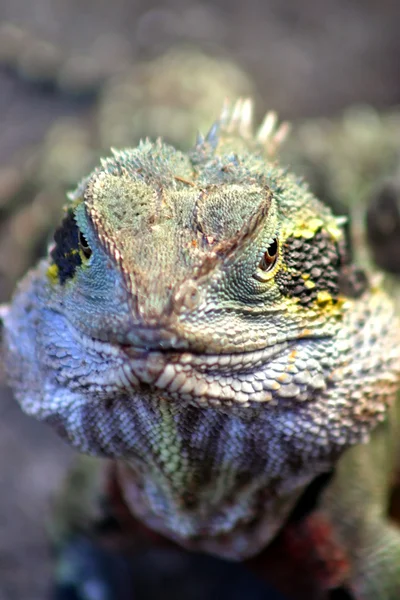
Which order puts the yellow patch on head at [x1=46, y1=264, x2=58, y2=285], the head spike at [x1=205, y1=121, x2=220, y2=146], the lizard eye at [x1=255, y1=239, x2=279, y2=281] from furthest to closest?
the head spike at [x1=205, y1=121, x2=220, y2=146] → the yellow patch on head at [x1=46, y1=264, x2=58, y2=285] → the lizard eye at [x1=255, y1=239, x2=279, y2=281]

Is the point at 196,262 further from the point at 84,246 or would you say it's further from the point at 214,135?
the point at 214,135

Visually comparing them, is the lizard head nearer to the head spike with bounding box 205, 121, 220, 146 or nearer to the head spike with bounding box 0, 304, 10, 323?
the head spike with bounding box 205, 121, 220, 146

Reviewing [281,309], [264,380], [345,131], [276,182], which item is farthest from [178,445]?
[345,131]

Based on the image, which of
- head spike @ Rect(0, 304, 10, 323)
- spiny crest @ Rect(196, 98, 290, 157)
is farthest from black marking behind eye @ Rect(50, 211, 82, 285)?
spiny crest @ Rect(196, 98, 290, 157)

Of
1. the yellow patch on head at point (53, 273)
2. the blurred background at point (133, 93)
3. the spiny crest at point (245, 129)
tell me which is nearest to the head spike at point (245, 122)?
the spiny crest at point (245, 129)

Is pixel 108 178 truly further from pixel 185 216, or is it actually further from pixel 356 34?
pixel 356 34

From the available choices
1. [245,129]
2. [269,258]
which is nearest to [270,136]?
[245,129]

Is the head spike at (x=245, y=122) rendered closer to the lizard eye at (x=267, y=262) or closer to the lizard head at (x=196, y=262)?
the lizard head at (x=196, y=262)
